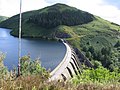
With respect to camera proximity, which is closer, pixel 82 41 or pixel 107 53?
pixel 107 53

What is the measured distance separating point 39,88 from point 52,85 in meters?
0.44

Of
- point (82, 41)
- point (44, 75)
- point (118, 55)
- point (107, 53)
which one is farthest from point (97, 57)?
point (44, 75)

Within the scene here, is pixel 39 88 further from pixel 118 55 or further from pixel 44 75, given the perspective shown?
pixel 118 55

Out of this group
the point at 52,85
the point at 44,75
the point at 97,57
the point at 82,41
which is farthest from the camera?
the point at 82,41

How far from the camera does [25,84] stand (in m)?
6.52

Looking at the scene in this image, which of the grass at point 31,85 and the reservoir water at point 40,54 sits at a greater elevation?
the grass at point 31,85

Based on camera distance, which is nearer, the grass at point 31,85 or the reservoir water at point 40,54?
the grass at point 31,85

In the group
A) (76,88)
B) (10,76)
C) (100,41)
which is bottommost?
(100,41)

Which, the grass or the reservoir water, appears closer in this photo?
the grass

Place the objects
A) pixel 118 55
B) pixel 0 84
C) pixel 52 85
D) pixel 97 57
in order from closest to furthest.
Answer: pixel 0 84
pixel 52 85
pixel 97 57
pixel 118 55

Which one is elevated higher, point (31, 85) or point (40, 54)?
point (31, 85)

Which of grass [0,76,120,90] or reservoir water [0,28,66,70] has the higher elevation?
grass [0,76,120,90]

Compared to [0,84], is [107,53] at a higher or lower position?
lower

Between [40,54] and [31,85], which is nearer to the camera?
[31,85]
